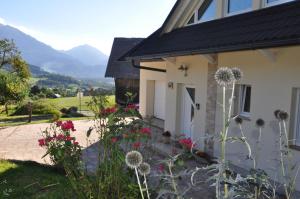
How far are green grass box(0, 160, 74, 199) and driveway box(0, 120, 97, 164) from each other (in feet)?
1.39

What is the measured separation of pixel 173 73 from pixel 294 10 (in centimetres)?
579

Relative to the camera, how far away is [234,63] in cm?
954

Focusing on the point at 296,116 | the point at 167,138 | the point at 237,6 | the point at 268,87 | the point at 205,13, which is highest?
the point at 205,13

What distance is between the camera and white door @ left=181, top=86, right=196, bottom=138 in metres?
12.5

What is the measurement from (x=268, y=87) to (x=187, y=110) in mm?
5078

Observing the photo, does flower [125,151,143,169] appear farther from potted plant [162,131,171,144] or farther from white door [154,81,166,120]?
white door [154,81,166,120]

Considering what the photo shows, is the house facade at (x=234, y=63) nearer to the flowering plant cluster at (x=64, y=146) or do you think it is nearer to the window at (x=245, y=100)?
the window at (x=245, y=100)

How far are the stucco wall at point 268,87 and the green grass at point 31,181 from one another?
4.12 metres

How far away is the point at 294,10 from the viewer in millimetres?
8398

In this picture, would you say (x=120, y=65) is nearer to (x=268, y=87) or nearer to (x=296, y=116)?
(x=268, y=87)

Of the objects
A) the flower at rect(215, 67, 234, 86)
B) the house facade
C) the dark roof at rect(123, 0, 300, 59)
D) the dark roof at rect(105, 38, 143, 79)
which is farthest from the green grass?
the dark roof at rect(105, 38, 143, 79)

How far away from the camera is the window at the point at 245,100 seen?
939cm

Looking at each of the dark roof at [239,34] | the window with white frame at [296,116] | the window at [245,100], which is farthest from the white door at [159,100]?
the window with white frame at [296,116]

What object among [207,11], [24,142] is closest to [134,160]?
[207,11]
